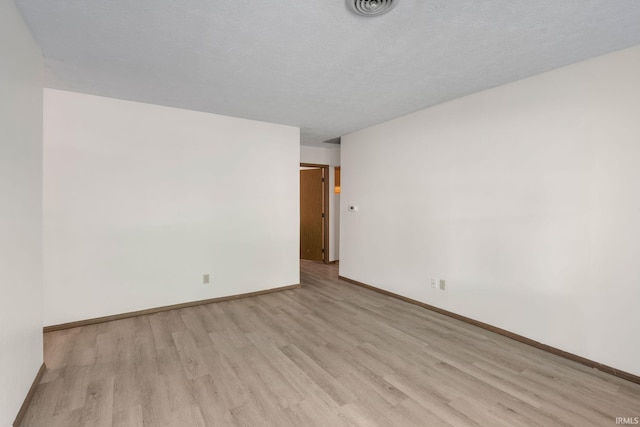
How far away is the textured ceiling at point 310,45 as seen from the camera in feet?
5.34

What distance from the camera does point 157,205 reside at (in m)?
3.27

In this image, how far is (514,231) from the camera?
264cm

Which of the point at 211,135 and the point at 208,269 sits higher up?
the point at 211,135

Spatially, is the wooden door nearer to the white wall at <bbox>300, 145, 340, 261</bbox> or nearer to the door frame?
the door frame

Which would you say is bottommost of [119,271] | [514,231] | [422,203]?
[119,271]

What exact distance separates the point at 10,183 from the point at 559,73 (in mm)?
4027

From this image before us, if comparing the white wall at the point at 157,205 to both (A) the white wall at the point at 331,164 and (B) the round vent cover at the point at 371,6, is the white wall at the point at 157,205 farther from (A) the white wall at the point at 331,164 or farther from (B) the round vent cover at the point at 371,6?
(B) the round vent cover at the point at 371,6

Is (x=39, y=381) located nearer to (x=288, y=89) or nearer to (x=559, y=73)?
(x=288, y=89)

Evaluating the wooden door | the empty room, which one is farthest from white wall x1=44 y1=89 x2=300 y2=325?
the wooden door

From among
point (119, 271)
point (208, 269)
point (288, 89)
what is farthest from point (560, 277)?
point (119, 271)

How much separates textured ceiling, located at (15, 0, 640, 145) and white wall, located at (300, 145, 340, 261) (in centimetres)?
247

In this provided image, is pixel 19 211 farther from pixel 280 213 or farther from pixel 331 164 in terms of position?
pixel 331 164

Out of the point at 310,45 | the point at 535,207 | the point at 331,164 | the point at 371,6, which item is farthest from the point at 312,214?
the point at 371,6

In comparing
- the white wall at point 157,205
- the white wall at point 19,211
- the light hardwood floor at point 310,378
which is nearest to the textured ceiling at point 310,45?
the white wall at point 19,211
